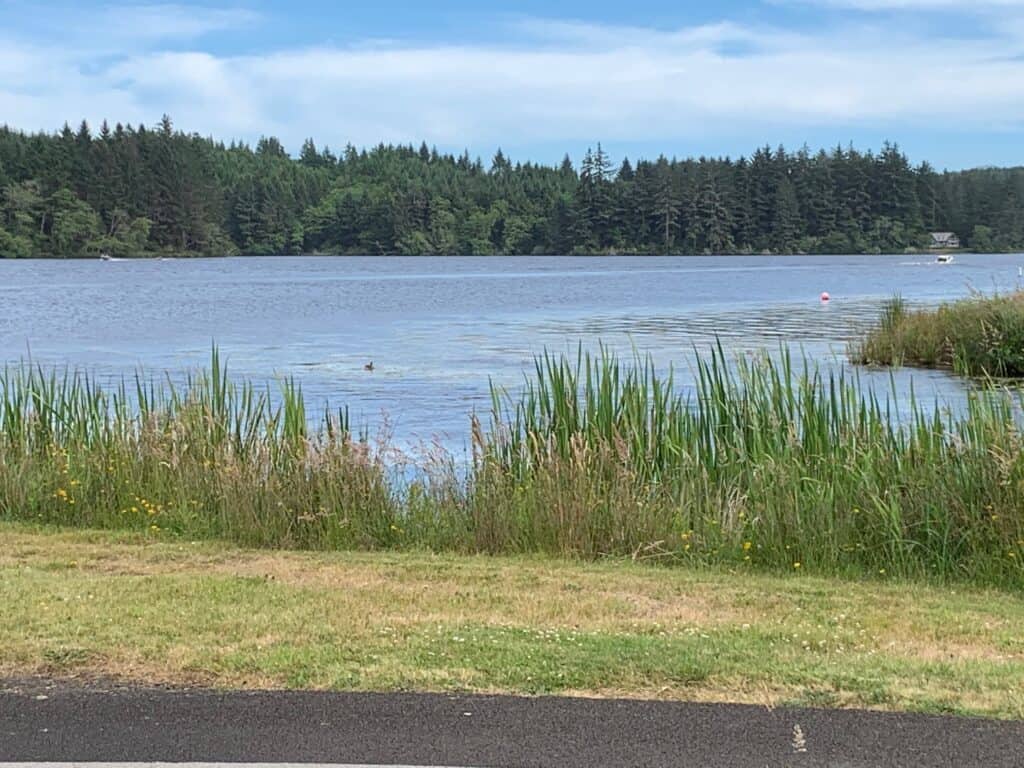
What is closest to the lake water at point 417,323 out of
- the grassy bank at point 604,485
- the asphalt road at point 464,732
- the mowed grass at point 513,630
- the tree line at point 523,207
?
the grassy bank at point 604,485

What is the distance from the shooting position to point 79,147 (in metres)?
139

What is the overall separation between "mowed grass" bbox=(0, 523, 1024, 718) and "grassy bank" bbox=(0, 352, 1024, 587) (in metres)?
0.73

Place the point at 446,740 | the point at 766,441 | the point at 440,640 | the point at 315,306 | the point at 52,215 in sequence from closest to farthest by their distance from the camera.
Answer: the point at 446,740
the point at 440,640
the point at 766,441
the point at 315,306
the point at 52,215

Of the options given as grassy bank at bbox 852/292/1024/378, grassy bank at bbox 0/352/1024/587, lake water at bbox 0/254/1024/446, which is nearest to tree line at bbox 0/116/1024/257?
lake water at bbox 0/254/1024/446

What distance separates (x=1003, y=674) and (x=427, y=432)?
Answer: 1370 cm

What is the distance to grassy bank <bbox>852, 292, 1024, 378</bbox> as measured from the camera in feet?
90.3

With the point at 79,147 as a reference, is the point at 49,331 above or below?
below

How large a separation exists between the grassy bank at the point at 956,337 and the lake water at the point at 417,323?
2.63 feet

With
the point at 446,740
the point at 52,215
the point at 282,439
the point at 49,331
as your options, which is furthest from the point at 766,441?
the point at 52,215

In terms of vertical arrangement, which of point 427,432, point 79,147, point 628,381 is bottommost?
point 427,432

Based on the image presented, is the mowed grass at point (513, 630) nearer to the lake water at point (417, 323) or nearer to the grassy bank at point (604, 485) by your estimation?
the grassy bank at point (604, 485)

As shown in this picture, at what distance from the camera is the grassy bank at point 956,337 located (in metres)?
27.5

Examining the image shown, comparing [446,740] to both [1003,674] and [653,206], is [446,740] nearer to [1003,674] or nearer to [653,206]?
[1003,674]

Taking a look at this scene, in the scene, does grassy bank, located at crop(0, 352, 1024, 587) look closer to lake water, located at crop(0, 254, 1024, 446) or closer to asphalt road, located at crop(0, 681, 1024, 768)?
lake water, located at crop(0, 254, 1024, 446)
